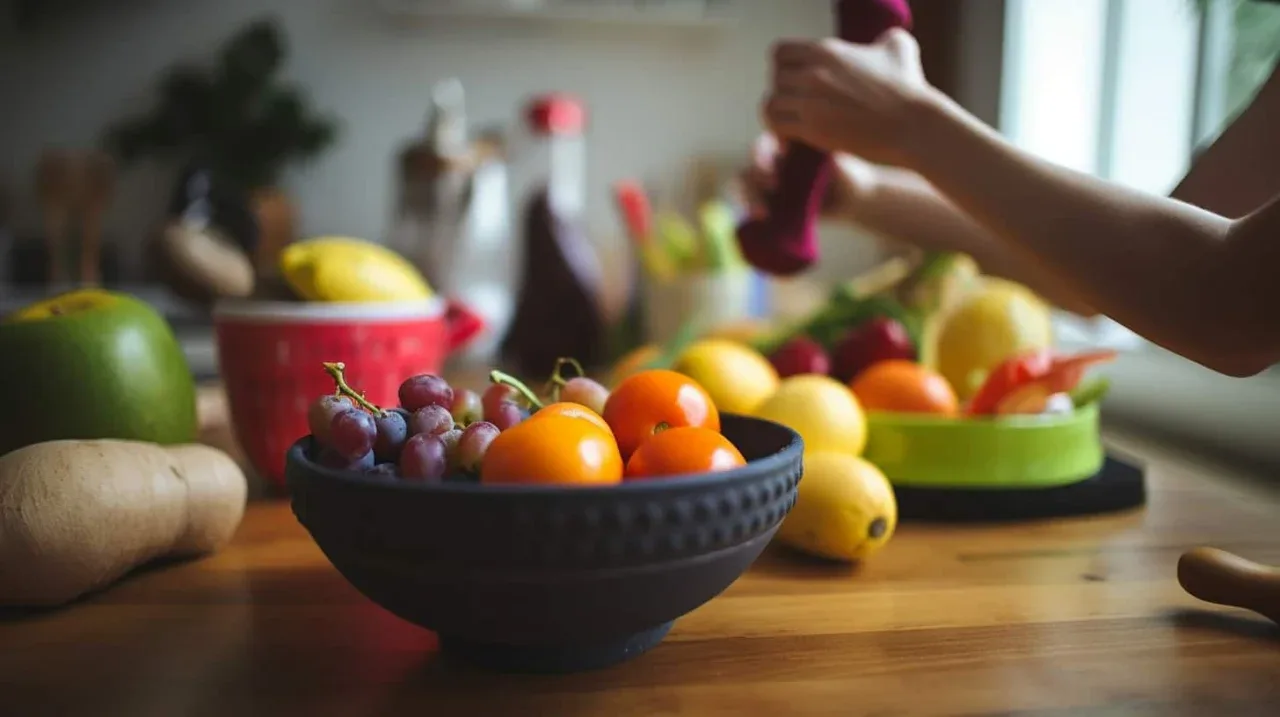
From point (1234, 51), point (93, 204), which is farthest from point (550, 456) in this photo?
point (93, 204)

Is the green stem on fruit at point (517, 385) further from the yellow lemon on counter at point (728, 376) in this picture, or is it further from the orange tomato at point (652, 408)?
the yellow lemon on counter at point (728, 376)

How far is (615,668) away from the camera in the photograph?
433mm

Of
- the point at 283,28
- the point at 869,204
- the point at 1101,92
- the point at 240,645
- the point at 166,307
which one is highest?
the point at 283,28

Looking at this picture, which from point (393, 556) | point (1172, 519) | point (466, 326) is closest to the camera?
point (393, 556)

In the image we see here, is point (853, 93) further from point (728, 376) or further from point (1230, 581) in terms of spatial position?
point (1230, 581)

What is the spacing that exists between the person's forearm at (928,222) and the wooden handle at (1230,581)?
0.38m

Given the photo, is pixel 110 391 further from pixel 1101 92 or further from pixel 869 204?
pixel 1101 92

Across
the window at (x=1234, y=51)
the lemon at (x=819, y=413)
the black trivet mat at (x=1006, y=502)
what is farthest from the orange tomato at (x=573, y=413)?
the window at (x=1234, y=51)

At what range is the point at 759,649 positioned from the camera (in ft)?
1.51

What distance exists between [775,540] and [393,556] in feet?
1.08

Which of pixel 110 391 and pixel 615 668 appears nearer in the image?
pixel 615 668

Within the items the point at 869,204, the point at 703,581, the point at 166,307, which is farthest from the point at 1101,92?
the point at 166,307

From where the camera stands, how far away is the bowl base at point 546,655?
421 millimetres

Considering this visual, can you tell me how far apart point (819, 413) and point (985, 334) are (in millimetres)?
299
